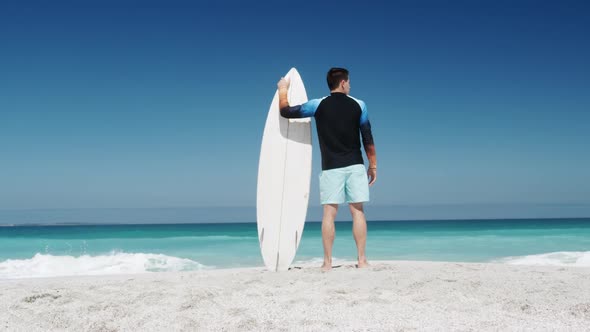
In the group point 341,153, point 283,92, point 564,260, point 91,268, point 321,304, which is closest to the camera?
point 321,304

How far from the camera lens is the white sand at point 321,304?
2113mm

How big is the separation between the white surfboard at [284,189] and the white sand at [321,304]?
82 cm

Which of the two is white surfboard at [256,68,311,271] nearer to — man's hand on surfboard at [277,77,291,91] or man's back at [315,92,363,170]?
man's hand on surfboard at [277,77,291,91]

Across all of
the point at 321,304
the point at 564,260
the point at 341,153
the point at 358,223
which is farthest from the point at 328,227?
the point at 564,260

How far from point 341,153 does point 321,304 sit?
4.63ft

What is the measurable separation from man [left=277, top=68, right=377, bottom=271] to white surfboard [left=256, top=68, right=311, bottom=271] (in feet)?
1.09

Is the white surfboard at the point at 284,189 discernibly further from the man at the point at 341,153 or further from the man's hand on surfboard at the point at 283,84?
the man at the point at 341,153

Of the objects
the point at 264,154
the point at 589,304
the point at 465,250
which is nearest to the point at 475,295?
the point at 589,304

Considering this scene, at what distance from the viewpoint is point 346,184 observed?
3.56 metres

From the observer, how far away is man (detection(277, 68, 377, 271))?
139 inches

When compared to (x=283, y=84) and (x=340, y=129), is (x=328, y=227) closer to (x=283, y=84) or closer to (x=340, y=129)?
(x=340, y=129)

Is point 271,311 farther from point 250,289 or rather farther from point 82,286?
point 82,286

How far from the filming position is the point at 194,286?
2.75 meters

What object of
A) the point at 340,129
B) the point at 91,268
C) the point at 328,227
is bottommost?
the point at 91,268
